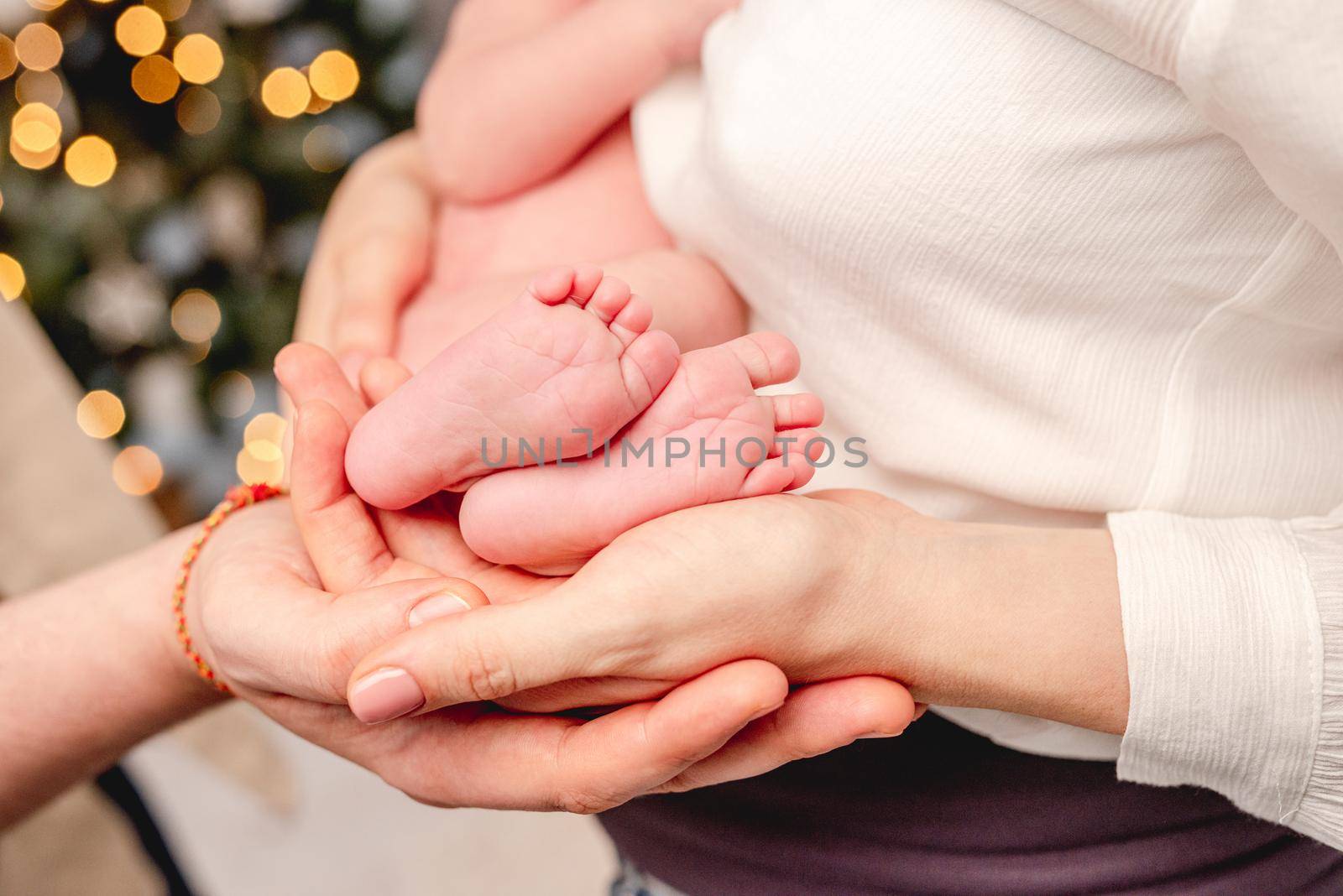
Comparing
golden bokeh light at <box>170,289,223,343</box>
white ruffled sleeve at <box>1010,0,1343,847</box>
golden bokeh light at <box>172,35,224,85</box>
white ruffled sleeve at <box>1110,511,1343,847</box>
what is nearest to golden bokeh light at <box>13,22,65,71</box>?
golden bokeh light at <box>172,35,224,85</box>

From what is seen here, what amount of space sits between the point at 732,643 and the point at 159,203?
6.09 ft

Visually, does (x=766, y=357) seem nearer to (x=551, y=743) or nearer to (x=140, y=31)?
(x=551, y=743)

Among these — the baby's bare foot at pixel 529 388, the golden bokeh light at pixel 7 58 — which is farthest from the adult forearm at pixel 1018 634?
the golden bokeh light at pixel 7 58

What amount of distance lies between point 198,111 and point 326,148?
25cm

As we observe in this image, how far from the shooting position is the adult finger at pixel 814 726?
1.81ft

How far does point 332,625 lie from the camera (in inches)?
22.6

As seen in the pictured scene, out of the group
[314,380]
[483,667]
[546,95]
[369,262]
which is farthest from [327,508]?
[546,95]

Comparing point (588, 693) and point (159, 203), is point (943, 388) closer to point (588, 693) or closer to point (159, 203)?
point (588, 693)

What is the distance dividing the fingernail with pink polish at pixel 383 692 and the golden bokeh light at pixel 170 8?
183 centimetres

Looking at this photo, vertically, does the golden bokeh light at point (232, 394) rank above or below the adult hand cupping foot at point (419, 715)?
below

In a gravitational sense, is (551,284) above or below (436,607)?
above

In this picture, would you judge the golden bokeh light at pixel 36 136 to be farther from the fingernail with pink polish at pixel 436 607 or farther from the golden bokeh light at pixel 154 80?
the fingernail with pink polish at pixel 436 607

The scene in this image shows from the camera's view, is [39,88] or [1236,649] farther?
[39,88]

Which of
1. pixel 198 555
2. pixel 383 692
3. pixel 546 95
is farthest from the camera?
pixel 546 95
